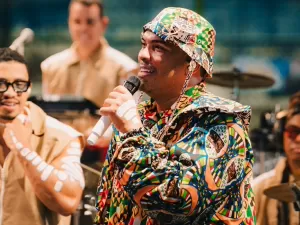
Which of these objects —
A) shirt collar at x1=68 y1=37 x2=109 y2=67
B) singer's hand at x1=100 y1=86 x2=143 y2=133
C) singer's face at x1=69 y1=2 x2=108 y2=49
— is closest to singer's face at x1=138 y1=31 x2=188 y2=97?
singer's hand at x1=100 y1=86 x2=143 y2=133

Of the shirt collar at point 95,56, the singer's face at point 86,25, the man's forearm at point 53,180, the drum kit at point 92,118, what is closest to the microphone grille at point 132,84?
the man's forearm at point 53,180

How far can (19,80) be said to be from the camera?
Answer: 439cm

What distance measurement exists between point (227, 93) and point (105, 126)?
4453mm

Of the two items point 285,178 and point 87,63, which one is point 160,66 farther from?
point 87,63

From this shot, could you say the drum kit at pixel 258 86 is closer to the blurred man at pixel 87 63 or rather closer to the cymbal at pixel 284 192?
the blurred man at pixel 87 63

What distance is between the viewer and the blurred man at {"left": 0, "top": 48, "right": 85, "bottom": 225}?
4191 mm

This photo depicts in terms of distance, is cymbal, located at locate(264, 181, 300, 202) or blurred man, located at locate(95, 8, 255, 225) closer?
blurred man, located at locate(95, 8, 255, 225)

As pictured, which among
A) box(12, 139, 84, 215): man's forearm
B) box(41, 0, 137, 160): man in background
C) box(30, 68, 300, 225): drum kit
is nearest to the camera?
box(12, 139, 84, 215): man's forearm

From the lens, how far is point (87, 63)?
6922 millimetres

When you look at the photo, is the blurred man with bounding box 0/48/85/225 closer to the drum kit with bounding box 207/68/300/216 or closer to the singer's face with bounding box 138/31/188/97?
the singer's face with bounding box 138/31/188/97

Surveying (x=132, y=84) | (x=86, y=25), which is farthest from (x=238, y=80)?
(x=132, y=84)

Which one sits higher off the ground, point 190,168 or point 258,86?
point 190,168

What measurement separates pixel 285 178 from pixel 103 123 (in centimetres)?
277

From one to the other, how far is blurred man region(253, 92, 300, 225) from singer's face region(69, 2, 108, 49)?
7.25 feet
